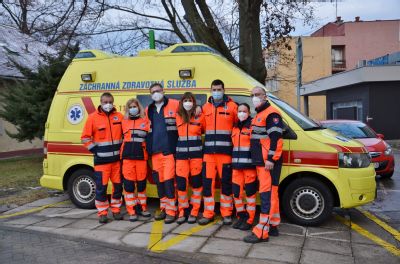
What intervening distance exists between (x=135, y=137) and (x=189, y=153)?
2.99 feet

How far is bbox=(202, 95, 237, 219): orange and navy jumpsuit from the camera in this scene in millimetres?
5840

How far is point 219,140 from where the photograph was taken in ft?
19.1

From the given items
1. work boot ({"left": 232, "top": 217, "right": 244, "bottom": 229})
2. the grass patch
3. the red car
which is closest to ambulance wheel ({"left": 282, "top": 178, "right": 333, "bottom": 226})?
work boot ({"left": 232, "top": 217, "right": 244, "bottom": 229})

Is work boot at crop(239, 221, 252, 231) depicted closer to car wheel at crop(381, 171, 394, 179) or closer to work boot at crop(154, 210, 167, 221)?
work boot at crop(154, 210, 167, 221)

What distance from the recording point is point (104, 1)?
41.5 ft

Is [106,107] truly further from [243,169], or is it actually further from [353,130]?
[353,130]

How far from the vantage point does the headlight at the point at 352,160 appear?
226 inches

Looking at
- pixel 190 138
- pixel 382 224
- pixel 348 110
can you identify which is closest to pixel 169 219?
pixel 190 138

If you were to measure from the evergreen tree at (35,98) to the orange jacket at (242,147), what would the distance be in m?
9.78

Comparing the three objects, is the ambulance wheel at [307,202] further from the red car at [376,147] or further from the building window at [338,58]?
the building window at [338,58]

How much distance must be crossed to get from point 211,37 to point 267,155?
6.81 metres

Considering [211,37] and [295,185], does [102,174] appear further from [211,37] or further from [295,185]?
[211,37]

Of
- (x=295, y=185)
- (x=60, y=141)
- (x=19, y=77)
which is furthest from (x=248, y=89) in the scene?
(x=19, y=77)

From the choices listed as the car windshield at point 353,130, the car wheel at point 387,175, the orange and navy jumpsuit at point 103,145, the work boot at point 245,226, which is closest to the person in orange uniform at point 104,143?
the orange and navy jumpsuit at point 103,145
